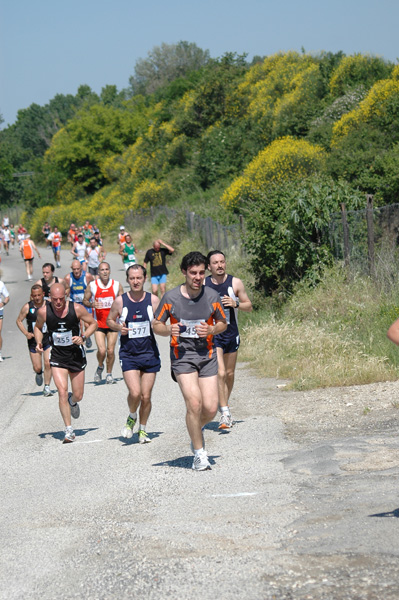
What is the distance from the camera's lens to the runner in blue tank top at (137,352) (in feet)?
32.1

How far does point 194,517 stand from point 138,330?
3.61m

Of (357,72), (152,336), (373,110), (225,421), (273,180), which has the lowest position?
(225,421)

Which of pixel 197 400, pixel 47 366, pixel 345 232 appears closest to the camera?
pixel 197 400

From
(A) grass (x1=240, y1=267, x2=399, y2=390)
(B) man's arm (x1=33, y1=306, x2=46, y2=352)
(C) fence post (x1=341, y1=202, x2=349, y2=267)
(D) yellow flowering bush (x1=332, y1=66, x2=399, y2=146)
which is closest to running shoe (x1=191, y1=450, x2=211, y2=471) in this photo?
(B) man's arm (x1=33, y1=306, x2=46, y2=352)

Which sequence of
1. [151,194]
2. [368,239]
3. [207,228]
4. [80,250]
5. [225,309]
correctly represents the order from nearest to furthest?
[225,309] → [368,239] → [207,228] → [80,250] → [151,194]

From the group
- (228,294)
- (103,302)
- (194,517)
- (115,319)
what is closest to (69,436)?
(115,319)

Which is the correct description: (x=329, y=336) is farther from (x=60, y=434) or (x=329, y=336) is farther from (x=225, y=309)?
(x=60, y=434)

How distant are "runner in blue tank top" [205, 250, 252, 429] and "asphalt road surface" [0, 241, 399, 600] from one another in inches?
13.8

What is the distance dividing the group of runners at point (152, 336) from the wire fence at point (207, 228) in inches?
354

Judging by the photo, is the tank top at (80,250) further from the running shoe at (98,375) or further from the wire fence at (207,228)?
the running shoe at (98,375)

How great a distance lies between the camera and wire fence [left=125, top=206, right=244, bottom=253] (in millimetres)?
24264

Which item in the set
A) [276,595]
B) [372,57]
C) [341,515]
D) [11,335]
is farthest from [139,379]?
[372,57]

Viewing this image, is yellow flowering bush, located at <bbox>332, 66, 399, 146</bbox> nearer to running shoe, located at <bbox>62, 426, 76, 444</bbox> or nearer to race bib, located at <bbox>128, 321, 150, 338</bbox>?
race bib, located at <bbox>128, 321, 150, 338</bbox>

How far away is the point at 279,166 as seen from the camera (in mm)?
30953
